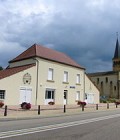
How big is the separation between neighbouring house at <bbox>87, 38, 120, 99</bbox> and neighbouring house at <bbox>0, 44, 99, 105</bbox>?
5189cm

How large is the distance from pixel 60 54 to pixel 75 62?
3.17m

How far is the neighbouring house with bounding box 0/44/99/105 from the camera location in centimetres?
3334

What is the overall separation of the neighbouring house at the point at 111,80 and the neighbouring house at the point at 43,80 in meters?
51.9

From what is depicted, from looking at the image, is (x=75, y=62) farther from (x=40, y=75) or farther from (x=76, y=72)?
(x=40, y=75)

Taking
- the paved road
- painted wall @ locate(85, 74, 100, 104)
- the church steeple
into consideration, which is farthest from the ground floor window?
the church steeple

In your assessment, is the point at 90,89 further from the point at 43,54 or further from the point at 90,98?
the point at 43,54

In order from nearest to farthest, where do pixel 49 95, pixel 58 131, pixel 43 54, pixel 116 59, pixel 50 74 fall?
pixel 58 131, pixel 49 95, pixel 50 74, pixel 43 54, pixel 116 59

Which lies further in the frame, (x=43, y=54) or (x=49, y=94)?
(x=43, y=54)

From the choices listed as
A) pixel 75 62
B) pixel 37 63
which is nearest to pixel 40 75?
pixel 37 63

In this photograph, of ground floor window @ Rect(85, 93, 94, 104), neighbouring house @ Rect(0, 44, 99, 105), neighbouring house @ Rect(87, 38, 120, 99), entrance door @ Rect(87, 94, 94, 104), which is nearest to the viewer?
neighbouring house @ Rect(0, 44, 99, 105)

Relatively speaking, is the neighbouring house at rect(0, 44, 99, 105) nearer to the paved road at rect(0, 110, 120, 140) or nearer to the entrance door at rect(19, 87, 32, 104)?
the entrance door at rect(19, 87, 32, 104)

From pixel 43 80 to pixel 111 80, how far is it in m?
66.2

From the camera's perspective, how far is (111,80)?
100562 millimetres

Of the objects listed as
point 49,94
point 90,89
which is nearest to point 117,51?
point 90,89
